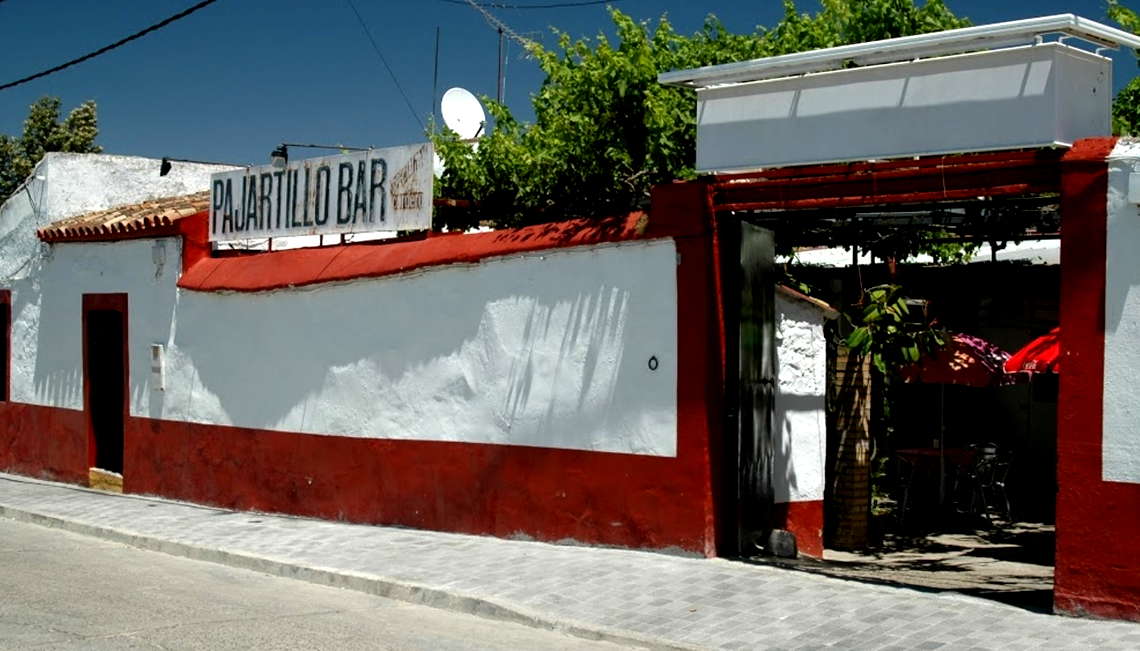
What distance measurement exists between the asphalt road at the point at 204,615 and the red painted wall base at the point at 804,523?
328 centimetres

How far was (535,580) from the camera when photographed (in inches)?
385

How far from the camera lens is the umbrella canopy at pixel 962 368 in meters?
13.7

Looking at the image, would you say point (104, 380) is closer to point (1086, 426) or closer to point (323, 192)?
point (323, 192)

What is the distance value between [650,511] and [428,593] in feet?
6.43

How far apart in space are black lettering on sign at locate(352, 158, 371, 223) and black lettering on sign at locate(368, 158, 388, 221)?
0.09 m

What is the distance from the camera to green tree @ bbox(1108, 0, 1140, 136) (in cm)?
1540

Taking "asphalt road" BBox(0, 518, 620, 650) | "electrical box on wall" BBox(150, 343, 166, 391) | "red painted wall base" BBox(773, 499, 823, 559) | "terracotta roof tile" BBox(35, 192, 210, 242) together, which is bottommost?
"asphalt road" BBox(0, 518, 620, 650)

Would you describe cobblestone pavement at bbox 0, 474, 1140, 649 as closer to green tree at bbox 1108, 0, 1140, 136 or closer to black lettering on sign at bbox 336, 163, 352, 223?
black lettering on sign at bbox 336, 163, 352, 223

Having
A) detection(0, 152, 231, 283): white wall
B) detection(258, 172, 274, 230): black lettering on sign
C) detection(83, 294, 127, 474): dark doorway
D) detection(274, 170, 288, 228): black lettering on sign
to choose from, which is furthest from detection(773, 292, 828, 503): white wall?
A: detection(0, 152, 231, 283): white wall

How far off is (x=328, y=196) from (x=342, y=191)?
280 millimetres

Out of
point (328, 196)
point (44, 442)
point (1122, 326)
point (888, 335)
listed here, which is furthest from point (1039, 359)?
point (44, 442)

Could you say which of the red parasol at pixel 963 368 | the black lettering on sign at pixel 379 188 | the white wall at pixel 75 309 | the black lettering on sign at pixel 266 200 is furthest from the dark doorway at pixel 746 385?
the white wall at pixel 75 309

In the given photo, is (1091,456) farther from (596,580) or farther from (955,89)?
(596,580)

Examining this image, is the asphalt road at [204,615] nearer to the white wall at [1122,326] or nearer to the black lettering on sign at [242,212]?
the white wall at [1122,326]
